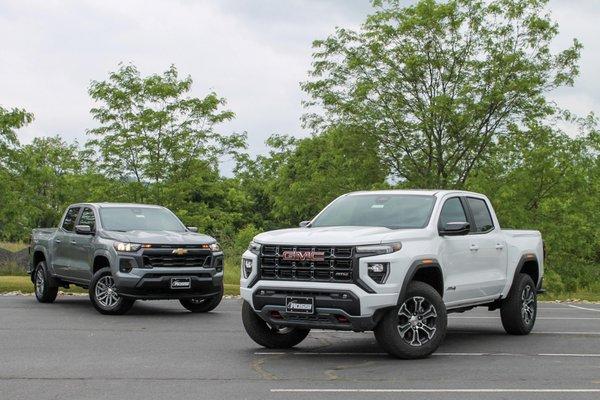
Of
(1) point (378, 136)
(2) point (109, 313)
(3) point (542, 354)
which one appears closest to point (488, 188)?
(1) point (378, 136)

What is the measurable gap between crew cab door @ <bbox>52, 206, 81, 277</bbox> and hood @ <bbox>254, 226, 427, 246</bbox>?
7.43 m

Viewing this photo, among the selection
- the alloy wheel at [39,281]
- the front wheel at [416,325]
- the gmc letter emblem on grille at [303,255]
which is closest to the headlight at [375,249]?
the gmc letter emblem on grille at [303,255]

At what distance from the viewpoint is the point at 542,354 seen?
11477 mm

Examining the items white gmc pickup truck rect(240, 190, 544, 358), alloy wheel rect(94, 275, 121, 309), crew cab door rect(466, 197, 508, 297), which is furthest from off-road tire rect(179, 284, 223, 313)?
crew cab door rect(466, 197, 508, 297)

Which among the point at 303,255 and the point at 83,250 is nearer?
the point at 303,255

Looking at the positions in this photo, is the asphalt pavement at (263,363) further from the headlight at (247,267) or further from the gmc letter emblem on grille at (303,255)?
the gmc letter emblem on grille at (303,255)

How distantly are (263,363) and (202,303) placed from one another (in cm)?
699

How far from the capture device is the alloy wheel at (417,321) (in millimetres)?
10688

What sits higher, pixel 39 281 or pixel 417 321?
pixel 417 321

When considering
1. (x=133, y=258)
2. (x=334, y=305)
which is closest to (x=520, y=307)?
(x=334, y=305)

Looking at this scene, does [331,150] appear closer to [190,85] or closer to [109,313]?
[190,85]

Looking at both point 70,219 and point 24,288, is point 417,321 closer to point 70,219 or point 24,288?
point 70,219

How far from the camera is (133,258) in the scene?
1585 centimetres

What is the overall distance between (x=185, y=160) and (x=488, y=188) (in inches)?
414
